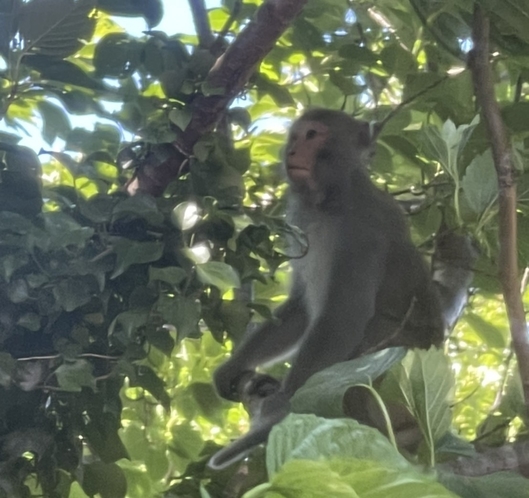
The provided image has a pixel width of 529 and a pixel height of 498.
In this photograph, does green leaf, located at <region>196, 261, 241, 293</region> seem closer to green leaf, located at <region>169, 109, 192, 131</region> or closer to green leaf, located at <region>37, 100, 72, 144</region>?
green leaf, located at <region>169, 109, 192, 131</region>

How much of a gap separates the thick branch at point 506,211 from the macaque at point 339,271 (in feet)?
1.61

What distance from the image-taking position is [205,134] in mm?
915

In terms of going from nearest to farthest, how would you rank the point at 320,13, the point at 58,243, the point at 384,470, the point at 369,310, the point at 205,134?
1. the point at 384,470
2. the point at 58,243
3. the point at 205,134
4. the point at 320,13
5. the point at 369,310

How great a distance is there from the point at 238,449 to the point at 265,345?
400mm

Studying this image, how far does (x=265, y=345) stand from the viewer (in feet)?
4.37

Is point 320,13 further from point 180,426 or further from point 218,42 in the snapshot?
point 180,426

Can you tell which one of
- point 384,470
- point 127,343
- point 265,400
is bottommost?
point 265,400

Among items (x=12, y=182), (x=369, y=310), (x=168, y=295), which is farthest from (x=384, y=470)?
(x=369, y=310)

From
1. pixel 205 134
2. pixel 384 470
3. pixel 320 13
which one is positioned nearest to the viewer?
pixel 384 470

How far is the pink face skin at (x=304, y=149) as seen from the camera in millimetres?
1296

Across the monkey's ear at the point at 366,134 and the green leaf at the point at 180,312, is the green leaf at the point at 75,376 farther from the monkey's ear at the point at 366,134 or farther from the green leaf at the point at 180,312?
the monkey's ear at the point at 366,134

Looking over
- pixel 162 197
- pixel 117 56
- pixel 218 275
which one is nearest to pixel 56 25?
pixel 117 56

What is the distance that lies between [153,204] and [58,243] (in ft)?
0.39

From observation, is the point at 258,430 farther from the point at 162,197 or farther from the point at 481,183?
the point at 481,183
